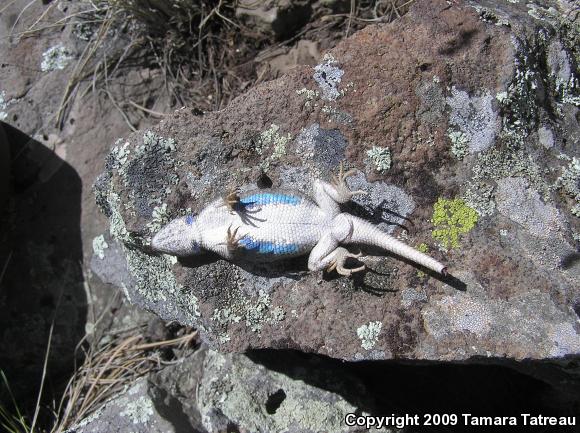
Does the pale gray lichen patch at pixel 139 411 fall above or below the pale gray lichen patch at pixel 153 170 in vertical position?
below

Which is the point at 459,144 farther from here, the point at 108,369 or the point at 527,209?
the point at 108,369

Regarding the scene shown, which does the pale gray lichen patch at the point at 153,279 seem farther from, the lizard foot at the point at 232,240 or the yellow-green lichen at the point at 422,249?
the yellow-green lichen at the point at 422,249

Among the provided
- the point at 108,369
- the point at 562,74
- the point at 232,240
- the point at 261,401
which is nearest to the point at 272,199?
the point at 232,240

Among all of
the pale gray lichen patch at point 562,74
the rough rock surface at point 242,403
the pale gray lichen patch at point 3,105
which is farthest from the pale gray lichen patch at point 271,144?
the pale gray lichen patch at point 3,105

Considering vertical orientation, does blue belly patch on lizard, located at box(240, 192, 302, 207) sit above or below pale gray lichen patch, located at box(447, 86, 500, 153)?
below

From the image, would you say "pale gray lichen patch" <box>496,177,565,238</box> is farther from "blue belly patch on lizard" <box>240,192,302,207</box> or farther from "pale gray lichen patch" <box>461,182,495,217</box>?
"blue belly patch on lizard" <box>240,192,302,207</box>

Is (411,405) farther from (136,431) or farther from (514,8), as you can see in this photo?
(514,8)

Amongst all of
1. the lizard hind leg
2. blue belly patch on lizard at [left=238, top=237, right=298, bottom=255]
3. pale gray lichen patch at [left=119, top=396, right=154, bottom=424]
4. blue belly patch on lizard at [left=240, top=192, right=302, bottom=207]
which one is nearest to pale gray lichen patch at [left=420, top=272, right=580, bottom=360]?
the lizard hind leg
